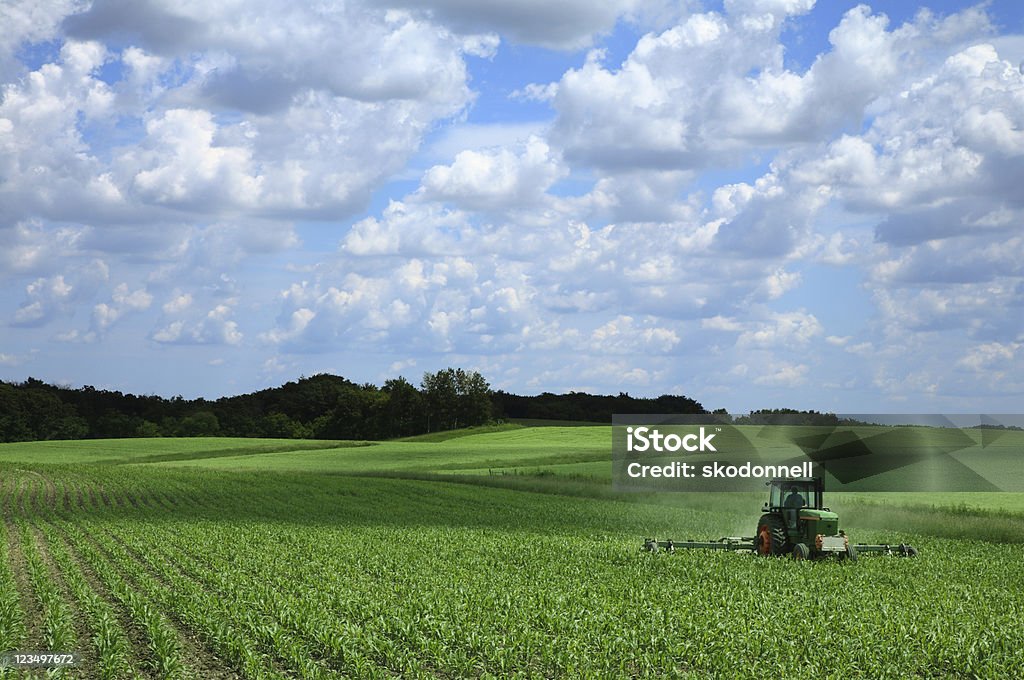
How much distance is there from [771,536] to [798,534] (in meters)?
0.83

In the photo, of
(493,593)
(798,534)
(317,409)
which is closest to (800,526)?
(798,534)

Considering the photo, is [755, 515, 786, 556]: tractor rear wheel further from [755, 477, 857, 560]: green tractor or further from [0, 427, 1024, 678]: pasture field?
[0, 427, 1024, 678]: pasture field

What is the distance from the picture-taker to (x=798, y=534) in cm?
2606

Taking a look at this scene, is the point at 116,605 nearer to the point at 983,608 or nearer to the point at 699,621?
the point at 699,621

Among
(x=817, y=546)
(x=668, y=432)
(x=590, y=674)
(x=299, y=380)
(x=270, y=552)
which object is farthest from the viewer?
(x=299, y=380)

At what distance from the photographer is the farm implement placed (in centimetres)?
2523

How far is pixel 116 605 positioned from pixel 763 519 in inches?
655

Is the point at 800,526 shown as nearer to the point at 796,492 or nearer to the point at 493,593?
the point at 796,492

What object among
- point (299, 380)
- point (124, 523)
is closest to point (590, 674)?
point (124, 523)

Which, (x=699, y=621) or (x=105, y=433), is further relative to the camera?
(x=105, y=433)

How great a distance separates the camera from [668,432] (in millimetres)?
70312

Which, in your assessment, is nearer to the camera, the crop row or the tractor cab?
the crop row

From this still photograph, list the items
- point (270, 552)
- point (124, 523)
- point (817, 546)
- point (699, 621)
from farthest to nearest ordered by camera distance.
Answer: point (124, 523)
point (270, 552)
point (817, 546)
point (699, 621)

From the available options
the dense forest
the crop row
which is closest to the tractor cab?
the crop row
